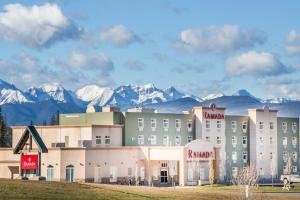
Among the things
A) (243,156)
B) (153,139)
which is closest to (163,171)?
(153,139)

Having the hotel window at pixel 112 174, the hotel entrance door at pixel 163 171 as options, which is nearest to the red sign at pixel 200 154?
the hotel entrance door at pixel 163 171

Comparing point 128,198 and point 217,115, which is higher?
point 217,115

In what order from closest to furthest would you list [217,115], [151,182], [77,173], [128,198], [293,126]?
[128,198], [77,173], [151,182], [217,115], [293,126]

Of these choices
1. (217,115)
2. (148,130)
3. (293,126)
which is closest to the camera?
(148,130)

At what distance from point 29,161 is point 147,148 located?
60.3 feet

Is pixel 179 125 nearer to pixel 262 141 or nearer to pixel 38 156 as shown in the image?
pixel 262 141

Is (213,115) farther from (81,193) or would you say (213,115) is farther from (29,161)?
(81,193)

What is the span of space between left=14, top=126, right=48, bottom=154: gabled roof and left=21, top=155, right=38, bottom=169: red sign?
1.97m

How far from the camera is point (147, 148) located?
117 metres

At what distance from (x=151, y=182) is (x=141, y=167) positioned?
2910 millimetres

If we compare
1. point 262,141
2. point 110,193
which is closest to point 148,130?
point 262,141

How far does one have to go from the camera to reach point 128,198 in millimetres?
75000

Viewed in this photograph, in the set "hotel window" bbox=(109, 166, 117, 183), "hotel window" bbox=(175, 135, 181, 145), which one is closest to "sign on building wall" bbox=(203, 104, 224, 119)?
"hotel window" bbox=(175, 135, 181, 145)

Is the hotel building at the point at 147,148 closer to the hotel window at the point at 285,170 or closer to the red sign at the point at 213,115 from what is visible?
the red sign at the point at 213,115
